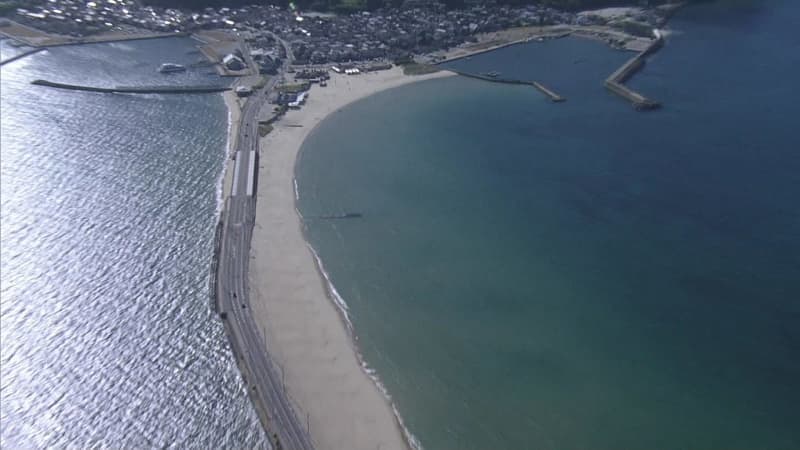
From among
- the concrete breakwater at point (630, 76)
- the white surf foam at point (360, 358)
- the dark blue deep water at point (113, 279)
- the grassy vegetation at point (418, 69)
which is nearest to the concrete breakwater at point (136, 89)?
the dark blue deep water at point (113, 279)

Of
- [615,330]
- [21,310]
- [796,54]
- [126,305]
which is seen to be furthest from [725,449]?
[796,54]

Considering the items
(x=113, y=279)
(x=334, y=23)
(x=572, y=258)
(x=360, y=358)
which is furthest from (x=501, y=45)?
(x=113, y=279)

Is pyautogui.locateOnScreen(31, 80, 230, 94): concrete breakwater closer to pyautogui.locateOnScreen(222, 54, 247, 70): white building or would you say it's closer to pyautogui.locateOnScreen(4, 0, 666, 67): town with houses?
pyautogui.locateOnScreen(222, 54, 247, 70): white building

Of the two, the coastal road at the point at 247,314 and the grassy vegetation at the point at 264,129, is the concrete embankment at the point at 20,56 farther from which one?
the coastal road at the point at 247,314

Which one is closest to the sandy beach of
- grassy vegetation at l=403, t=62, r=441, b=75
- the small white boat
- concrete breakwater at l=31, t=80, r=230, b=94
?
concrete breakwater at l=31, t=80, r=230, b=94

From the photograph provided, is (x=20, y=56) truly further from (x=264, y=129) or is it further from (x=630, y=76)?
(x=630, y=76)

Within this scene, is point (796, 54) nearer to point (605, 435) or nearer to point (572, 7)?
point (572, 7)
